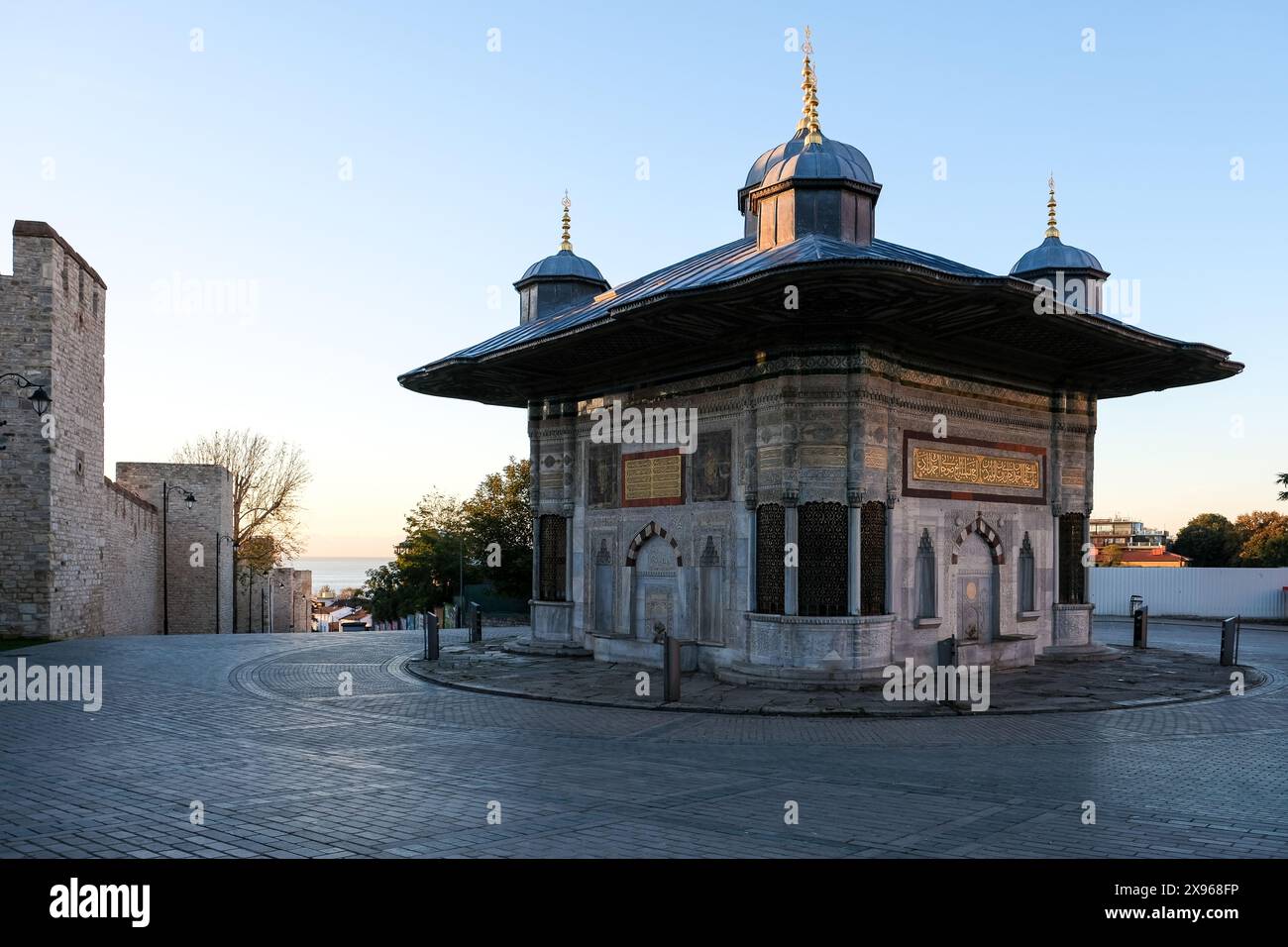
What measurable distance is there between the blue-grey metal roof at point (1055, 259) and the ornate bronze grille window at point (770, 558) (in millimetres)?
11138

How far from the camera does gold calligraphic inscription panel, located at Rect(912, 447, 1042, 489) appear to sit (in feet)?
54.7

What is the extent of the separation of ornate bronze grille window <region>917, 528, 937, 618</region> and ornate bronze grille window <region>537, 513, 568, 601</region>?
7.14 m

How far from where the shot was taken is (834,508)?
15.4 m

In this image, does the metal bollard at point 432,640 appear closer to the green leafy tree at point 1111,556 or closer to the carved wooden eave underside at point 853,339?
the carved wooden eave underside at point 853,339

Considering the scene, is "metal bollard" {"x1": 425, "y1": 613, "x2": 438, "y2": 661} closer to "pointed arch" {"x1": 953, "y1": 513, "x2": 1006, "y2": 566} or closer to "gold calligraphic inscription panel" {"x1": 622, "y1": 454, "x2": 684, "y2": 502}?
"gold calligraphic inscription panel" {"x1": 622, "y1": 454, "x2": 684, "y2": 502}

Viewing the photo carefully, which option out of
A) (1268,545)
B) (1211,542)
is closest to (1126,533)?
(1211,542)

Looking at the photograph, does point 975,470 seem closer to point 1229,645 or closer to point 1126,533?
point 1229,645

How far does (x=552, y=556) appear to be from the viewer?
67.8 feet

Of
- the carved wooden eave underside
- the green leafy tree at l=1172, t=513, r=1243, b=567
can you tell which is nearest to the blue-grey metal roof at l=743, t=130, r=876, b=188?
the carved wooden eave underside

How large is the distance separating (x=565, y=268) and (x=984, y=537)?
11.5 meters

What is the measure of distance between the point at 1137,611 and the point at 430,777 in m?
18.6

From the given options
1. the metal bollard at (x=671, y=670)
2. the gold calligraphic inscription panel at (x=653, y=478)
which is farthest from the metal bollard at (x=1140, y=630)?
the metal bollard at (x=671, y=670)
